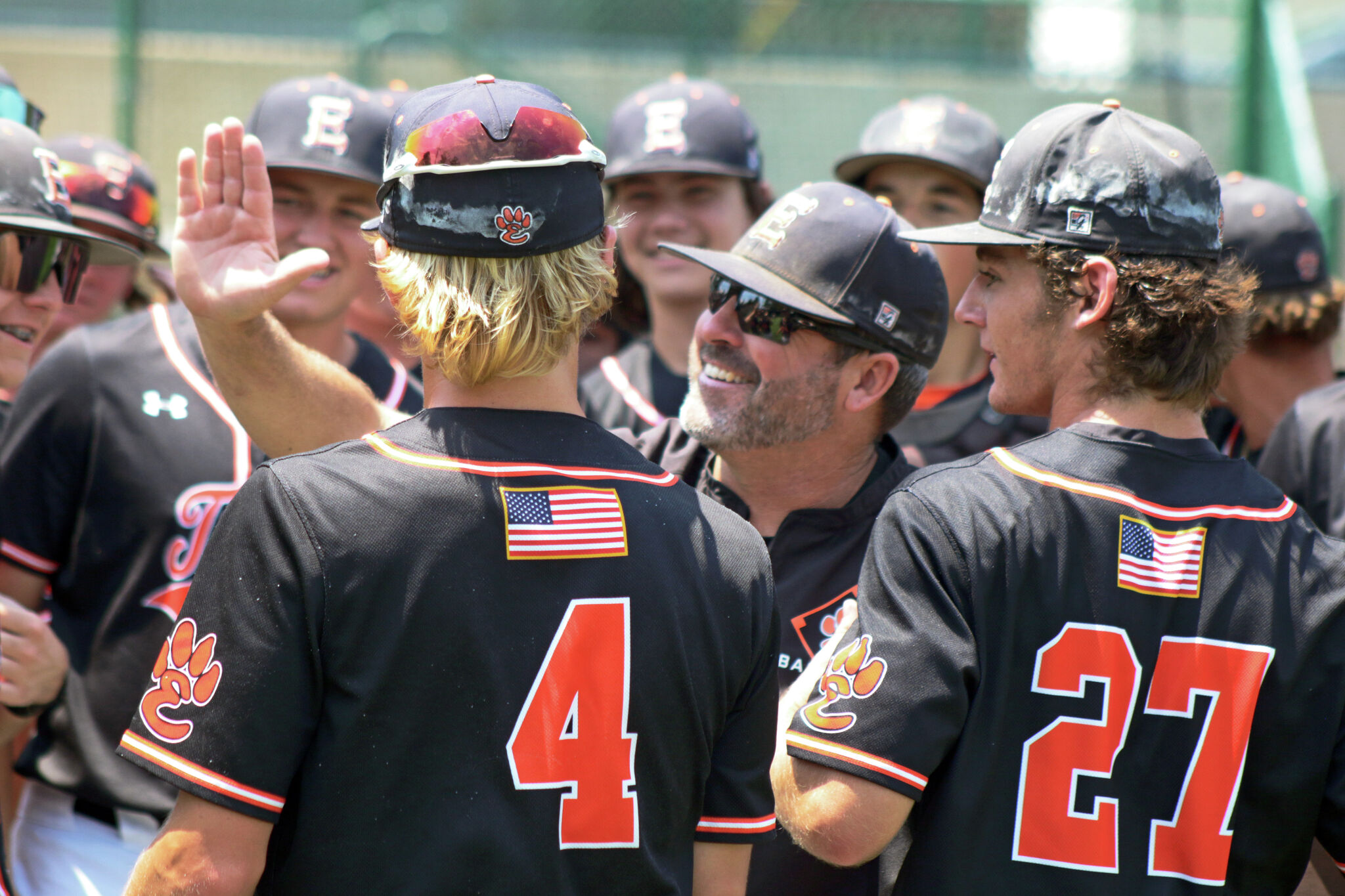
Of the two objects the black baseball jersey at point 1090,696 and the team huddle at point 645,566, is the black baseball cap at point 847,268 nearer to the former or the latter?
the team huddle at point 645,566

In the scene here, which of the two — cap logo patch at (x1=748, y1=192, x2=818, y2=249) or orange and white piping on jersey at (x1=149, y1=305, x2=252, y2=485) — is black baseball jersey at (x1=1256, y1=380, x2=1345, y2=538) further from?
orange and white piping on jersey at (x1=149, y1=305, x2=252, y2=485)

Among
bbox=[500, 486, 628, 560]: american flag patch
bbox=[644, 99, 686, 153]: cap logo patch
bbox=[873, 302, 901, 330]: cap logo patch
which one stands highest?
bbox=[644, 99, 686, 153]: cap logo patch

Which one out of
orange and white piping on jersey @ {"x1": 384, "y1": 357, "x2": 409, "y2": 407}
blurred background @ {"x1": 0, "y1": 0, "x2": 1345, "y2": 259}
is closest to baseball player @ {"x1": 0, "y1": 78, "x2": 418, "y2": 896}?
orange and white piping on jersey @ {"x1": 384, "y1": 357, "x2": 409, "y2": 407}

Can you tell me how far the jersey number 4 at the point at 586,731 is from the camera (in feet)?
5.53

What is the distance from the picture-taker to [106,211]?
423 cm

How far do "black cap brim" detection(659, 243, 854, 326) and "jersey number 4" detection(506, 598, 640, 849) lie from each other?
1.29 meters

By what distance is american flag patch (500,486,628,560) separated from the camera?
1685 mm

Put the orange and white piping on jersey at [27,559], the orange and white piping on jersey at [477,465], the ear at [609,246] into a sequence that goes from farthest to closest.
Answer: the orange and white piping on jersey at [27,559] → the ear at [609,246] → the orange and white piping on jersey at [477,465]

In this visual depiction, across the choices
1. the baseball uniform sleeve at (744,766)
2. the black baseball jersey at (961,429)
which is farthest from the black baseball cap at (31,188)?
the black baseball jersey at (961,429)

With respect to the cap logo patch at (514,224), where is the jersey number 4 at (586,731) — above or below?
below

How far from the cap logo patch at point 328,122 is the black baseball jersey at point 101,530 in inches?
39.0

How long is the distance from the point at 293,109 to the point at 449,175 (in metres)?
2.08

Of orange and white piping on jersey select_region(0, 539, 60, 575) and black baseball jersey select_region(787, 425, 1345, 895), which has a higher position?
black baseball jersey select_region(787, 425, 1345, 895)

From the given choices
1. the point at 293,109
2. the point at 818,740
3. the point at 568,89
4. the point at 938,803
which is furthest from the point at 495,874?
the point at 568,89
